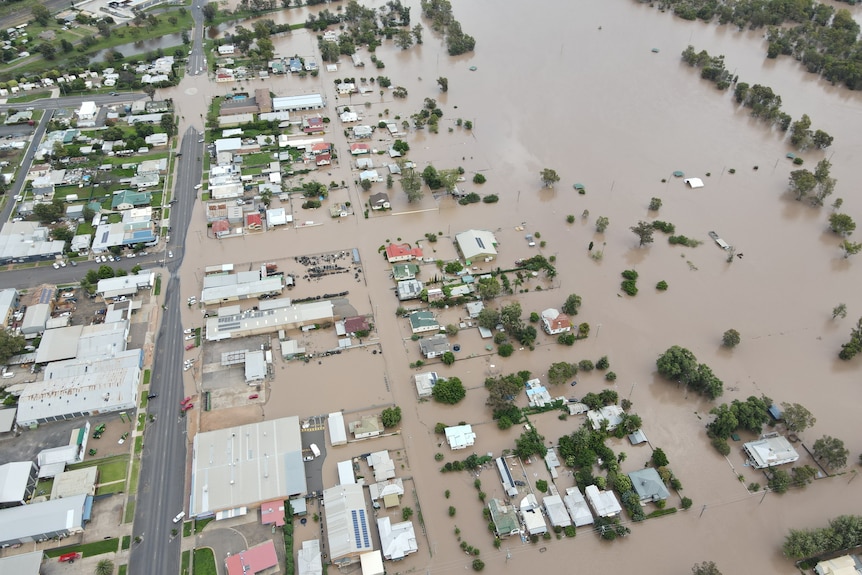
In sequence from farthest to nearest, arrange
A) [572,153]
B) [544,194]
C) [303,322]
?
1. [572,153]
2. [544,194]
3. [303,322]

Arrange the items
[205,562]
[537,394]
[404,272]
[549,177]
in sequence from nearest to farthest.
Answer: [205,562] → [537,394] → [404,272] → [549,177]

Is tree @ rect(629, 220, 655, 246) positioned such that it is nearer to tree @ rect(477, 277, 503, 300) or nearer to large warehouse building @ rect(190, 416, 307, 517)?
tree @ rect(477, 277, 503, 300)

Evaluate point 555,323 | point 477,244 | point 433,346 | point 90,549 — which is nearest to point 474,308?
point 433,346

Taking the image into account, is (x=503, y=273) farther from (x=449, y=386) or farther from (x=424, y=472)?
(x=424, y=472)

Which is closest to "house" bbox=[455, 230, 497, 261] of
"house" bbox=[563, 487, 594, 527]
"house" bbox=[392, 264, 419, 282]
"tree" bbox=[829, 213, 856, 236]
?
"house" bbox=[392, 264, 419, 282]

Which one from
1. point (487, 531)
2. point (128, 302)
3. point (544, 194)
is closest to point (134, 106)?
point (128, 302)

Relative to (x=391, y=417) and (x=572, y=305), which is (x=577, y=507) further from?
(x=572, y=305)
